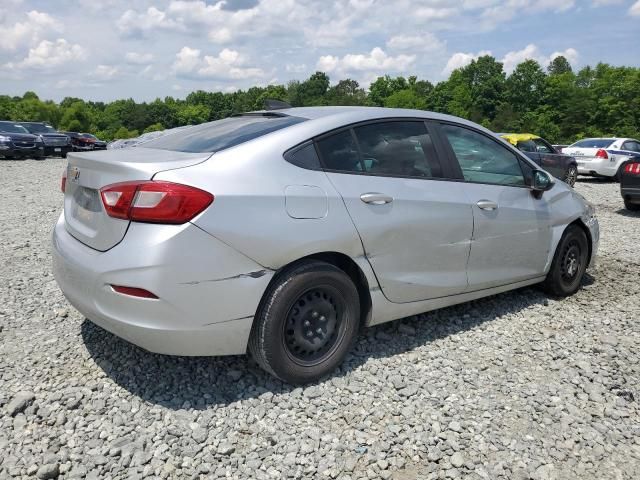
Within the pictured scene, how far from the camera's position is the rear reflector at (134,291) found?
2609 mm

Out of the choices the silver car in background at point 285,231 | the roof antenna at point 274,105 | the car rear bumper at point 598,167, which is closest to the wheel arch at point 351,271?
the silver car in background at point 285,231

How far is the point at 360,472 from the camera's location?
2455mm

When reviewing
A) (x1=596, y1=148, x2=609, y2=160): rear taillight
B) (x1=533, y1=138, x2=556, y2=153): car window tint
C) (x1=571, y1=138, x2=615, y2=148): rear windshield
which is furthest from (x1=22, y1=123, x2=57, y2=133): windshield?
(x1=596, y1=148, x2=609, y2=160): rear taillight

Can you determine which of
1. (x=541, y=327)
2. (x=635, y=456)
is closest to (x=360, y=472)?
(x=635, y=456)

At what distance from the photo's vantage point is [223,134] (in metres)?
3.31

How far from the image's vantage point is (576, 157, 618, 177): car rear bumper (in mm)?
16281

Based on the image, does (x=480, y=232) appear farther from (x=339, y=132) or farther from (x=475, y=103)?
(x=475, y=103)

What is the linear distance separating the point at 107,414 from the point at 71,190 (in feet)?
4.62

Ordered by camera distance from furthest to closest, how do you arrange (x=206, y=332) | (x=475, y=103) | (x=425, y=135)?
(x=475, y=103)
(x=425, y=135)
(x=206, y=332)

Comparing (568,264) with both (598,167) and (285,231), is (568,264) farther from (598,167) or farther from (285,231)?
(598,167)

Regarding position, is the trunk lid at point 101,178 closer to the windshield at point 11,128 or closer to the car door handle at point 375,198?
the car door handle at point 375,198

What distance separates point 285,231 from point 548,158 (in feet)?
46.9

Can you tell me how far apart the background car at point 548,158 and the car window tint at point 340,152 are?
1268cm

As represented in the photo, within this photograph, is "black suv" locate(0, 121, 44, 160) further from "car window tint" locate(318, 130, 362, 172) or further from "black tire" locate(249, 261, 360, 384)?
"black tire" locate(249, 261, 360, 384)
